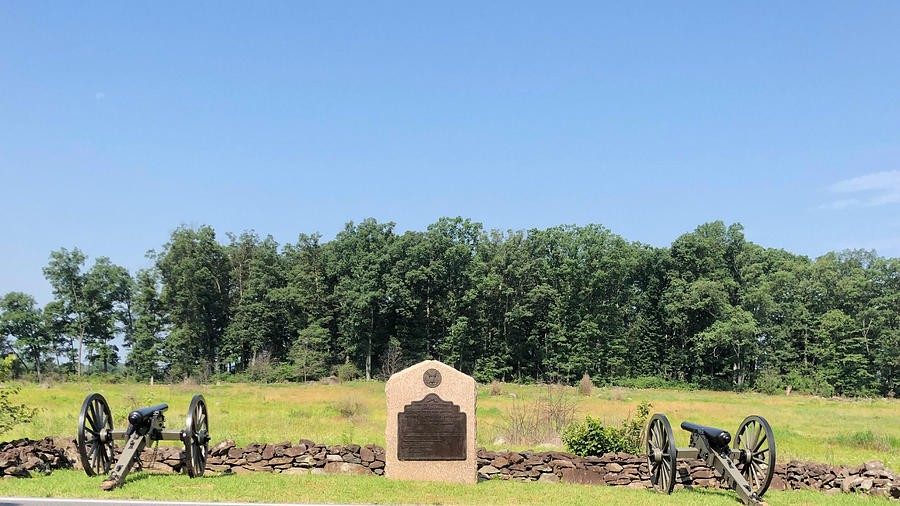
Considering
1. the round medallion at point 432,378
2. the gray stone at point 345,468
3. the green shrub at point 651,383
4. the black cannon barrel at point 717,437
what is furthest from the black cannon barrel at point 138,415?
the green shrub at point 651,383

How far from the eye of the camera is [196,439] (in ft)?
38.1

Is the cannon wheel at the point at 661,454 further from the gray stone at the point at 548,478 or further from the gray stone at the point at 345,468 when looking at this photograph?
the gray stone at the point at 345,468

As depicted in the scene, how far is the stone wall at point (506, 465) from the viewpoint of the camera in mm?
12164

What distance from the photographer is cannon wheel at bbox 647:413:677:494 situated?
10.8 meters

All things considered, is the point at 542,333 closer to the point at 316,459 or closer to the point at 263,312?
the point at 263,312

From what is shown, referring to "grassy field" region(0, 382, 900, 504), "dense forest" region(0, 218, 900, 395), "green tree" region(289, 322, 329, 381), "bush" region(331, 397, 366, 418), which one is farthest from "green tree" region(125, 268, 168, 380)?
"bush" region(331, 397, 366, 418)

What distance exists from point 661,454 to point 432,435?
3.92 metres

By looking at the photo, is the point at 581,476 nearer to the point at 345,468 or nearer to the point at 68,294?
the point at 345,468

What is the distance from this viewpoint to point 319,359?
6103 cm

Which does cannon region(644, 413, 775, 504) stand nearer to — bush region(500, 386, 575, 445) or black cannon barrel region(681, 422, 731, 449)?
black cannon barrel region(681, 422, 731, 449)

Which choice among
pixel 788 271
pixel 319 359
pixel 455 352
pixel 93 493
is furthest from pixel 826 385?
pixel 93 493

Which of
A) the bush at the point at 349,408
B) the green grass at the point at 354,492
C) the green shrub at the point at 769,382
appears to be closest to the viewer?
the green grass at the point at 354,492

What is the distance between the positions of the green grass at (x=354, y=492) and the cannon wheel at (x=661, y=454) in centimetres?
26

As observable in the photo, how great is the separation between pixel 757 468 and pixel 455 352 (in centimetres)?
5039
